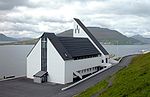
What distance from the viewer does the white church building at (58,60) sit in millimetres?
34344

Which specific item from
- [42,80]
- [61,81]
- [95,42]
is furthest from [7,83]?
[95,42]

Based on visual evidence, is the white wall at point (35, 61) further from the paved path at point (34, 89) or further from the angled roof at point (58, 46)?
the paved path at point (34, 89)

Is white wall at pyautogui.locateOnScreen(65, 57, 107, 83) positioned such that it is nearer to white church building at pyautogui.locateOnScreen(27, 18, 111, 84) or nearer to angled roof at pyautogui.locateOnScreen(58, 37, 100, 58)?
white church building at pyautogui.locateOnScreen(27, 18, 111, 84)

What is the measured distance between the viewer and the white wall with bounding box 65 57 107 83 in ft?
113

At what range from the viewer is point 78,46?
41750mm

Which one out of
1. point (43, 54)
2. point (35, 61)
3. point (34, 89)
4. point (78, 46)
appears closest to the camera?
point (34, 89)

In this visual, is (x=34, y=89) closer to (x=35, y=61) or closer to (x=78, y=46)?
(x=35, y=61)

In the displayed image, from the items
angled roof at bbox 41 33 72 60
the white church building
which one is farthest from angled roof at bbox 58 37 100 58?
angled roof at bbox 41 33 72 60

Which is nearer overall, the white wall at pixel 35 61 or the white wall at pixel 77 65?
the white wall at pixel 77 65

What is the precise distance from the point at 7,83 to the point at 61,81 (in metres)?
7.72

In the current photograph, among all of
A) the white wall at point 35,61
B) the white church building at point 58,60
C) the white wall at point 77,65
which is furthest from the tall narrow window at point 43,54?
the white wall at point 77,65

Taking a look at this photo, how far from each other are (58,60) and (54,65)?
110 cm

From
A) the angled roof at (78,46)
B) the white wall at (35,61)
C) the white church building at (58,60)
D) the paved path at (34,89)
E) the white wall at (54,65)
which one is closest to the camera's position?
the paved path at (34,89)

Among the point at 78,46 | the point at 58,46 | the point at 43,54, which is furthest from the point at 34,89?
the point at 78,46
